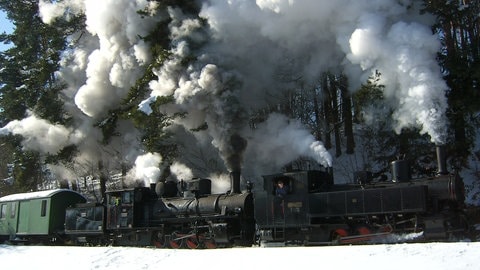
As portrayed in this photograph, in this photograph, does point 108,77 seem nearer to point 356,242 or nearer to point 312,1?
point 312,1

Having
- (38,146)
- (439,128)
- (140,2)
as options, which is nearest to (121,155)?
(38,146)

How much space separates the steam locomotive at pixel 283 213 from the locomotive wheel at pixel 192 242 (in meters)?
0.03

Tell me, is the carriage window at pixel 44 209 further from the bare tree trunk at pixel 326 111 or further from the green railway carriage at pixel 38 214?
the bare tree trunk at pixel 326 111

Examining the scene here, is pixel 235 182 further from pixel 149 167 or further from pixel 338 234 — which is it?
pixel 149 167

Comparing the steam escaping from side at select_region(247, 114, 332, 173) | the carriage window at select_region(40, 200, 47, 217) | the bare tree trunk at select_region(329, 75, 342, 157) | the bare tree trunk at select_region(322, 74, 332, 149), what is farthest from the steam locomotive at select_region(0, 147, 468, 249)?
the bare tree trunk at select_region(322, 74, 332, 149)

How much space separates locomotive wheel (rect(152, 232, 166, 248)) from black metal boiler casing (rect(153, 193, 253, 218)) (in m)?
0.63

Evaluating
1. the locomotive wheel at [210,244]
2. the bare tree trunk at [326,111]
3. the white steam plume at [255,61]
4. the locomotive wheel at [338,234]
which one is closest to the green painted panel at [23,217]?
the white steam plume at [255,61]

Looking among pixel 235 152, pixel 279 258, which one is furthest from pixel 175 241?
pixel 279 258

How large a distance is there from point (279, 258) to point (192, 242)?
605 centimetres

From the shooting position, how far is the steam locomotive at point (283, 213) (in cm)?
1127

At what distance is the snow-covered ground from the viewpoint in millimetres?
8438

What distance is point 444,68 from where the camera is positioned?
55.3 ft

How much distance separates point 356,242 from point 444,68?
317 inches

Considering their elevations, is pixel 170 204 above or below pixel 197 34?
below
